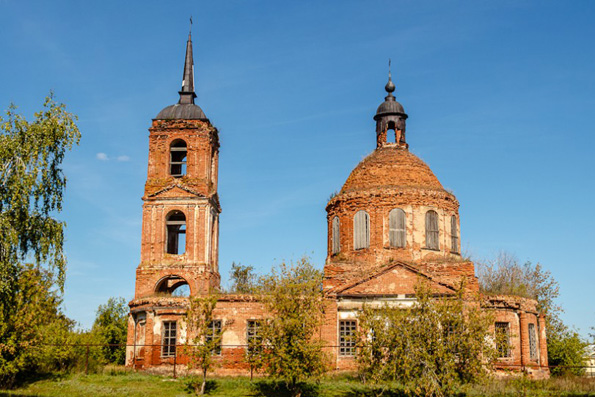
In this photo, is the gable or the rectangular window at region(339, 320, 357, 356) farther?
the gable

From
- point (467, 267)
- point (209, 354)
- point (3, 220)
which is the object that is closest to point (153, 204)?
point (209, 354)

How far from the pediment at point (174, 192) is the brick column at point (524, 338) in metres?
15.5

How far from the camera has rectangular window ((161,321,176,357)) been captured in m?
28.6

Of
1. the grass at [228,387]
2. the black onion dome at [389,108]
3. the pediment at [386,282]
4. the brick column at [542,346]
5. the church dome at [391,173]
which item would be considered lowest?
the grass at [228,387]

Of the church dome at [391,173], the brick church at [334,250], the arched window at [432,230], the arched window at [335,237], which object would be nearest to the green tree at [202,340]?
the brick church at [334,250]

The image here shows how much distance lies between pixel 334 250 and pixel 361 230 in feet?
6.39

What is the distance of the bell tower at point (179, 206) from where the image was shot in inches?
Answer: 1205

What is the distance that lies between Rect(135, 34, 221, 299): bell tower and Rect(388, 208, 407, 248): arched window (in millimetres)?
8629

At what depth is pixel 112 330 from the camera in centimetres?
→ 3853

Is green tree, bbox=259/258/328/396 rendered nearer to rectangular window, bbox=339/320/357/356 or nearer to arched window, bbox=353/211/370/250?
rectangular window, bbox=339/320/357/356

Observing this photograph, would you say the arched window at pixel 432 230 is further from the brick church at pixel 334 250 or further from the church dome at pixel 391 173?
the church dome at pixel 391 173

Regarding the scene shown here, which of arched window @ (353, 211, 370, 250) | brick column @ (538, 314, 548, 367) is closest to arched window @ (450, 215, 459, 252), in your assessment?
arched window @ (353, 211, 370, 250)

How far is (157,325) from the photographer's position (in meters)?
29.0

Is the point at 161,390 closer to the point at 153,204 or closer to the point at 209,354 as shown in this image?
the point at 209,354
